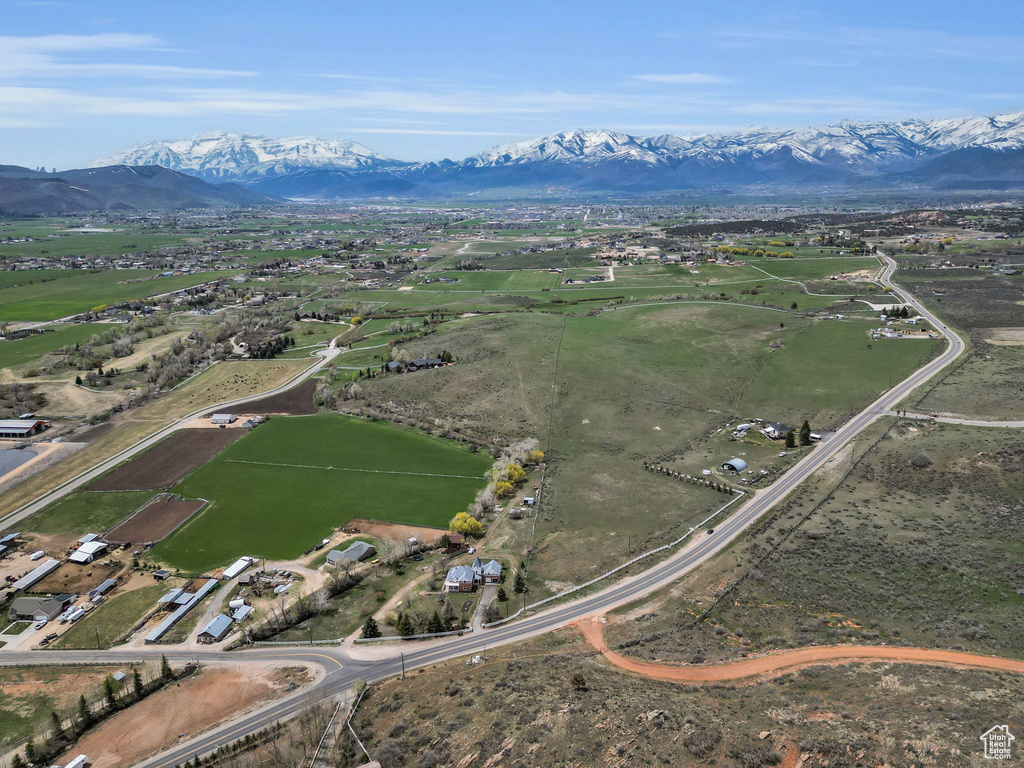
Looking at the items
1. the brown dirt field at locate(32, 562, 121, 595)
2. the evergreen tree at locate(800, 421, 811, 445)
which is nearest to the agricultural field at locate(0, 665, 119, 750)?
the brown dirt field at locate(32, 562, 121, 595)

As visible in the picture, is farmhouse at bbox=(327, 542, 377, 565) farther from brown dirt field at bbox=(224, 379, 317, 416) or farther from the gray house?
brown dirt field at bbox=(224, 379, 317, 416)

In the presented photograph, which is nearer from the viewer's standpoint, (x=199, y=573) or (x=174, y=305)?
(x=199, y=573)

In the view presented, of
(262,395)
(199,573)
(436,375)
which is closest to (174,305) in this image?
(262,395)

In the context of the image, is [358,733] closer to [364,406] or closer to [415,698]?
[415,698]

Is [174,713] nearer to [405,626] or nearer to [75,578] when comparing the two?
[405,626]

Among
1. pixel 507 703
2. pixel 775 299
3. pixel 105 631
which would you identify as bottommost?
pixel 105 631

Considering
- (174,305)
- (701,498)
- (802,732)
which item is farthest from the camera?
(174,305)
